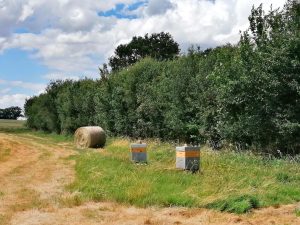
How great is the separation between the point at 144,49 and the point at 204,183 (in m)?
63.7

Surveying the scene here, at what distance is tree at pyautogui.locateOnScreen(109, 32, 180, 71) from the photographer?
7481 centimetres

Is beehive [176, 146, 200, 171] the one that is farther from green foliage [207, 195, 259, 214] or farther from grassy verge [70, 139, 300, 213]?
green foliage [207, 195, 259, 214]

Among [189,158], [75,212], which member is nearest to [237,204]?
[75,212]

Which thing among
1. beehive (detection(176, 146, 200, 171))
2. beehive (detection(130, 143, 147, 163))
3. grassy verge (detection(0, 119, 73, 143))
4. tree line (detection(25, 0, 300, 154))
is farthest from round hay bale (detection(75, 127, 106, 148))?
beehive (detection(176, 146, 200, 171))

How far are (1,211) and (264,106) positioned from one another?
431 inches

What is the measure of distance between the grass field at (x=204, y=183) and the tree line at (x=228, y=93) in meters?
1.78

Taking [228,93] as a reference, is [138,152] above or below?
below

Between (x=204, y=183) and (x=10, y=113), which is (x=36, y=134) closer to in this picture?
(x=204, y=183)

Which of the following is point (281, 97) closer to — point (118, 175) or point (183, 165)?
point (183, 165)

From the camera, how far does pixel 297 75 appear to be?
1745 cm

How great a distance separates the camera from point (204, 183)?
1308 centimetres

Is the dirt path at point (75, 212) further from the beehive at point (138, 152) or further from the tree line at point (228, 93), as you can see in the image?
the tree line at point (228, 93)

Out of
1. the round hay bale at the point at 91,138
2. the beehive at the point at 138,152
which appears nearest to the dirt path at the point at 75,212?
the beehive at the point at 138,152

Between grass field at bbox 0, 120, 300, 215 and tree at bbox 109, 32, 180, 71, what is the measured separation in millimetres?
57534
